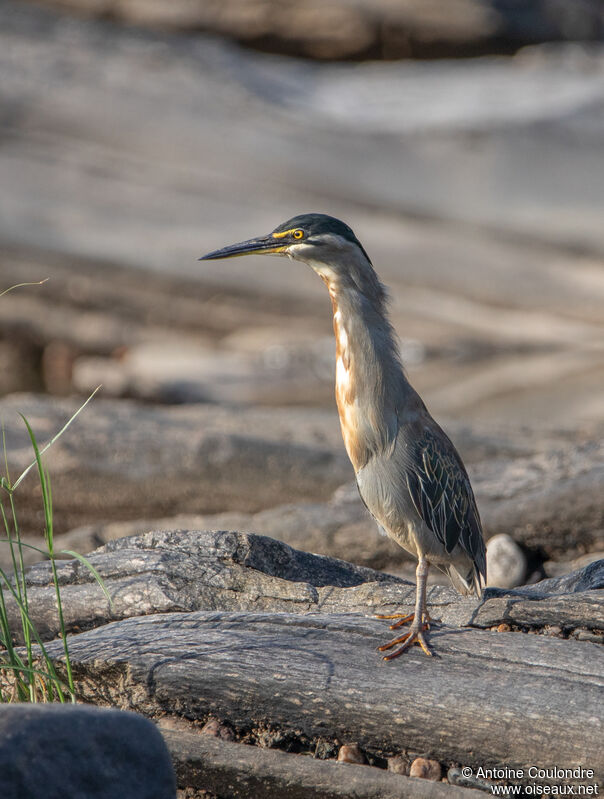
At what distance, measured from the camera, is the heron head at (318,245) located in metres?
4.00

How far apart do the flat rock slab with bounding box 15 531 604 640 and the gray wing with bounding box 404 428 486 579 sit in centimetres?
26

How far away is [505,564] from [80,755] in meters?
3.51

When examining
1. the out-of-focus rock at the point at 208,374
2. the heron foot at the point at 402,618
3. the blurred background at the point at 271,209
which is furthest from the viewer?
the blurred background at the point at 271,209

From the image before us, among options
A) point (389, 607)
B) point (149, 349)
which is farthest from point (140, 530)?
point (149, 349)

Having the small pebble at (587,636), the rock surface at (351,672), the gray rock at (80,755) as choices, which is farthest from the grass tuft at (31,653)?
the small pebble at (587,636)

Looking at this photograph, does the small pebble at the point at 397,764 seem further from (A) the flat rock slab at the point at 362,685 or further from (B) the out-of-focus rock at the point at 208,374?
(B) the out-of-focus rock at the point at 208,374

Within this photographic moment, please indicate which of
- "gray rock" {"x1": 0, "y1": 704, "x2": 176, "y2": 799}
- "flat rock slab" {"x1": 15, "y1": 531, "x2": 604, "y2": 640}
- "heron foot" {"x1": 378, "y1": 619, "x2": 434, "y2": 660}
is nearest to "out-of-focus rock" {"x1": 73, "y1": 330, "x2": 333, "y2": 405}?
"flat rock slab" {"x1": 15, "y1": 531, "x2": 604, "y2": 640}

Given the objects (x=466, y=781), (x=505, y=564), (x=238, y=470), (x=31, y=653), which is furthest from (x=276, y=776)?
(x=238, y=470)

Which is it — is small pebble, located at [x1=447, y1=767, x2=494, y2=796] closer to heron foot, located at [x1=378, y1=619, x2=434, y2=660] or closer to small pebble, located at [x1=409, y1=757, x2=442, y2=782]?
small pebble, located at [x1=409, y1=757, x2=442, y2=782]

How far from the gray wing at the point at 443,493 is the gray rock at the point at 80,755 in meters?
1.64

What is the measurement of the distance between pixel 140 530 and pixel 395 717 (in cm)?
388

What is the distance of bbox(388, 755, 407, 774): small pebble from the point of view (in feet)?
11.1

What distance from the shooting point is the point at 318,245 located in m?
4.03

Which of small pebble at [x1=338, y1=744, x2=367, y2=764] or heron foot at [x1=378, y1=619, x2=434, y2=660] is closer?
small pebble at [x1=338, y1=744, x2=367, y2=764]
